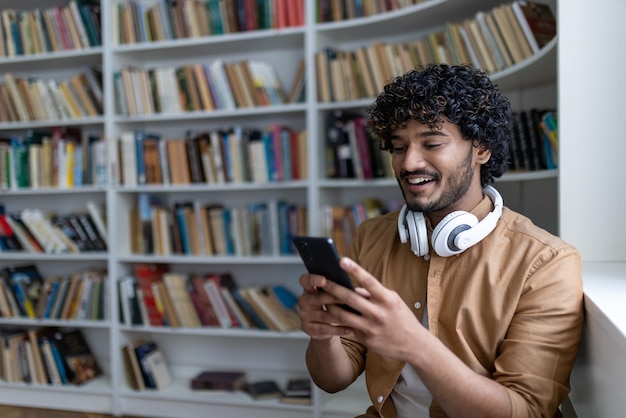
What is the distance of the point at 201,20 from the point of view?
2.82 m

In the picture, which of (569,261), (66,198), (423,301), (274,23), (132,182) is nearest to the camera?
(569,261)

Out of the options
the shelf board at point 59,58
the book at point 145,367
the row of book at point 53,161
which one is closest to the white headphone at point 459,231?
the book at point 145,367

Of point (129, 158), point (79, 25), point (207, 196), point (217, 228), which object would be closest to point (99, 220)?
point (129, 158)

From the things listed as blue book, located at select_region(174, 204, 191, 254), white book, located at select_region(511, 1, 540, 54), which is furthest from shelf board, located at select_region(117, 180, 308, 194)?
white book, located at select_region(511, 1, 540, 54)

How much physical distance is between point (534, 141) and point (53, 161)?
254 centimetres

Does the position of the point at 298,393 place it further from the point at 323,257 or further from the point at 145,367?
the point at 323,257

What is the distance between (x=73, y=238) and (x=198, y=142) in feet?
3.10

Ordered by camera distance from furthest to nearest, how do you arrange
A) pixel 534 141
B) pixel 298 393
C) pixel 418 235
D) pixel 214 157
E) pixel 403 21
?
pixel 214 157 → pixel 298 393 → pixel 403 21 → pixel 534 141 → pixel 418 235

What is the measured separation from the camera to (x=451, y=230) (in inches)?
45.8

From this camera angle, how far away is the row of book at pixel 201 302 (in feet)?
9.04

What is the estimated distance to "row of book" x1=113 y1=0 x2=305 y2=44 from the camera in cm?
268

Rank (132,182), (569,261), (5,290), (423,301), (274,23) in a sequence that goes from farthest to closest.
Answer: (5,290) → (132,182) → (274,23) → (423,301) → (569,261)

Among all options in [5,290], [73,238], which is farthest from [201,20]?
[5,290]

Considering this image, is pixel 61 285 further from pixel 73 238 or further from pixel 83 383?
pixel 83 383
